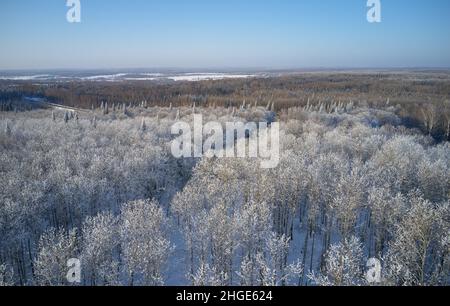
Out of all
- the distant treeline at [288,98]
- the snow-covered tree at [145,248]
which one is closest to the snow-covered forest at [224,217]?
the snow-covered tree at [145,248]

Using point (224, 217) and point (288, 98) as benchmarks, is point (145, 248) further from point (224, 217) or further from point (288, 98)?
point (288, 98)

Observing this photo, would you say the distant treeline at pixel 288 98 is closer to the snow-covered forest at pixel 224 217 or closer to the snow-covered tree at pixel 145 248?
the snow-covered forest at pixel 224 217

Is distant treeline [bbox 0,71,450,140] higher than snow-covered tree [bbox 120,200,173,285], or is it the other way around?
distant treeline [bbox 0,71,450,140]

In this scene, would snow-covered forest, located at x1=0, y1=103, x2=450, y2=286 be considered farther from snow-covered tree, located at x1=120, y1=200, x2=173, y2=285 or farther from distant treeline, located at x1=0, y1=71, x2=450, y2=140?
distant treeline, located at x1=0, y1=71, x2=450, y2=140

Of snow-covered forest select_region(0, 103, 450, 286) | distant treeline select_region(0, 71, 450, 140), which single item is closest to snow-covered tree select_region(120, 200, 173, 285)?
snow-covered forest select_region(0, 103, 450, 286)

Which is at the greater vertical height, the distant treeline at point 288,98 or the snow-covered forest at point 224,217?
the distant treeline at point 288,98

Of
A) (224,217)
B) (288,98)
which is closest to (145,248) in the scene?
(224,217)
